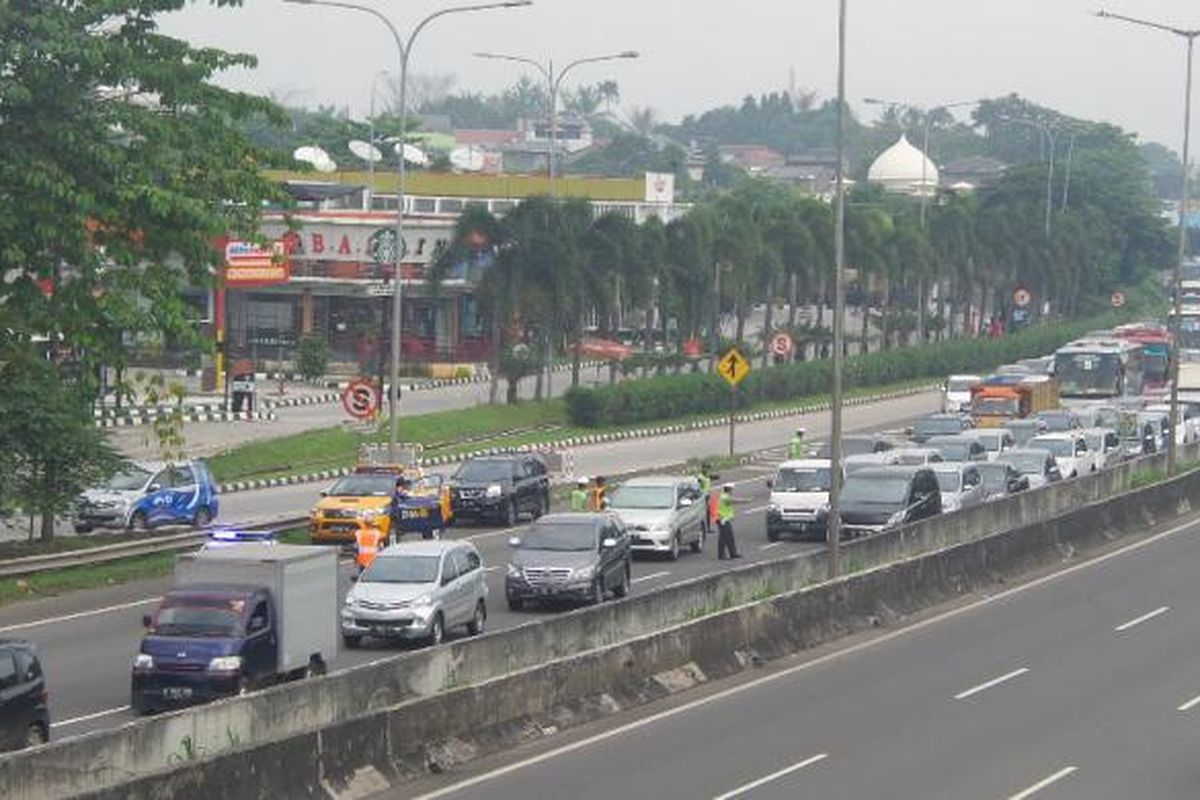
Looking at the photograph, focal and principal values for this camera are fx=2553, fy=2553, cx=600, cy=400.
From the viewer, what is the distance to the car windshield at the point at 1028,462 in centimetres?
5544

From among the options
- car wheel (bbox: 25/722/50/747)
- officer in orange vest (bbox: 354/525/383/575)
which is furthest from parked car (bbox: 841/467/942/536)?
car wheel (bbox: 25/722/50/747)

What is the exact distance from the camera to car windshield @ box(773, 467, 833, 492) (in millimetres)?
49031

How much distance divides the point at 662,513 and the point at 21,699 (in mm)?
22084

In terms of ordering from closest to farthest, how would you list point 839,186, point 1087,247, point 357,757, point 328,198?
1. point 357,757
2. point 839,186
3. point 328,198
4. point 1087,247

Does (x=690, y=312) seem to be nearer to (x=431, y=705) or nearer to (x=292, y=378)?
(x=292, y=378)

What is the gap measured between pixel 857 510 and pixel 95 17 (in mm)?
17688

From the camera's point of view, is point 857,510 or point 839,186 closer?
point 839,186

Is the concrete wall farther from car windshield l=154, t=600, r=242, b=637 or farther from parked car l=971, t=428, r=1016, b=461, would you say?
parked car l=971, t=428, r=1016, b=461

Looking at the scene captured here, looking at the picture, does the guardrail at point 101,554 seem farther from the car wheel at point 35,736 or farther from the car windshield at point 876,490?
the car wheel at point 35,736

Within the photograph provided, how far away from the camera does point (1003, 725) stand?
27.3m

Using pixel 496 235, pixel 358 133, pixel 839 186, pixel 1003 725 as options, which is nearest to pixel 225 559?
pixel 1003 725

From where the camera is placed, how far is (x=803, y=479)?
49375 millimetres

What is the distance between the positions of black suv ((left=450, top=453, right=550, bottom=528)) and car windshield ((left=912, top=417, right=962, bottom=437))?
15479mm

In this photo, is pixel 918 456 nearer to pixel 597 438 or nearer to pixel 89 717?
pixel 597 438
